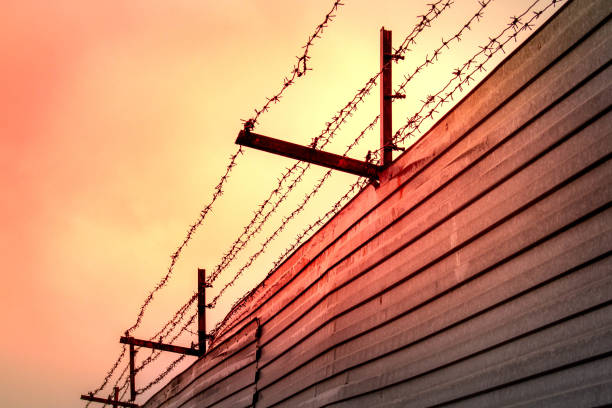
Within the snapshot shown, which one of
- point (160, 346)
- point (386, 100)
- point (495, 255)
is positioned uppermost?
point (386, 100)

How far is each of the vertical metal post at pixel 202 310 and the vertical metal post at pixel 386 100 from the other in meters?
6.02

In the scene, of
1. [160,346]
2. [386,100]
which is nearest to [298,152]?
[386,100]

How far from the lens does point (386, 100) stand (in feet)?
18.8

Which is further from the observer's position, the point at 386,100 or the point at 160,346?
the point at 160,346

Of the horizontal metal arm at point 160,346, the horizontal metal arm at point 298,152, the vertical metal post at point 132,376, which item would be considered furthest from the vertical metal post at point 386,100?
the vertical metal post at point 132,376

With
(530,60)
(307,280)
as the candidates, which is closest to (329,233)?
(307,280)

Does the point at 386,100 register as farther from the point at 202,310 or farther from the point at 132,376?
the point at 132,376

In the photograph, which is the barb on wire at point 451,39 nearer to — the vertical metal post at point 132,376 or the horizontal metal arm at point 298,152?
the horizontal metal arm at point 298,152

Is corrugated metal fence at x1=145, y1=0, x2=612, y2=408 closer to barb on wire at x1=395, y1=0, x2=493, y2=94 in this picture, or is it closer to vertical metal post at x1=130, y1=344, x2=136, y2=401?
barb on wire at x1=395, y1=0, x2=493, y2=94

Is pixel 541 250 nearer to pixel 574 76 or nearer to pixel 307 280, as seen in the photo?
pixel 574 76

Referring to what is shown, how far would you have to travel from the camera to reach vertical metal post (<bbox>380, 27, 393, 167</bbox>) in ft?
18.4

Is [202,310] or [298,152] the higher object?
[202,310]

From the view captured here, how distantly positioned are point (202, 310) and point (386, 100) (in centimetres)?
614

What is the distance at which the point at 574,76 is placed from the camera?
3.50 metres
